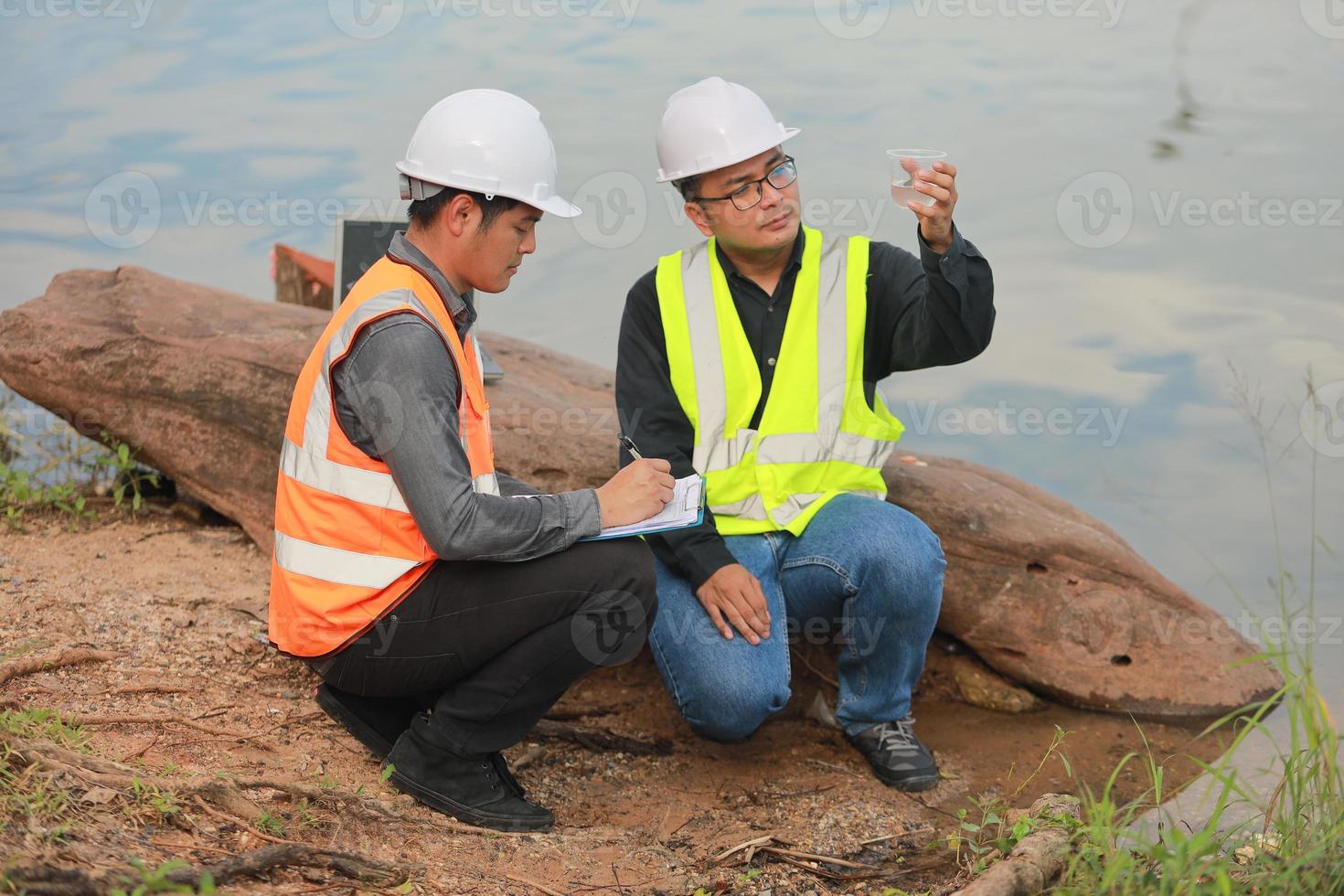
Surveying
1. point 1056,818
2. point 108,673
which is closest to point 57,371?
point 108,673

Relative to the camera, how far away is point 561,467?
14.4 ft

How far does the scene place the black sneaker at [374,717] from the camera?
3299 mm

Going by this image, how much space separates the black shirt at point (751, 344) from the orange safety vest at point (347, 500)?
0.74 meters

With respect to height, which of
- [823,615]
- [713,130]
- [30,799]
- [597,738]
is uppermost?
[713,130]

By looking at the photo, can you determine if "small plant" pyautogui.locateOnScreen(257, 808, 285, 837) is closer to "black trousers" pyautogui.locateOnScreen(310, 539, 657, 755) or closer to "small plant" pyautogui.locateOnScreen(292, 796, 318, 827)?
"small plant" pyautogui.locateOnScreen(292, 796, 318, 827)

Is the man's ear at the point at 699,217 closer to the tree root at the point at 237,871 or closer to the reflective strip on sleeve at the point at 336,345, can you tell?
the reflective strip on sleeve at the point at 336,345

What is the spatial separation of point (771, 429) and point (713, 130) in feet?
2.82

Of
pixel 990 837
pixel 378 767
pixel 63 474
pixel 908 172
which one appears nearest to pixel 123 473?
pixel 63 474

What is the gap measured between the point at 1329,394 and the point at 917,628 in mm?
1505

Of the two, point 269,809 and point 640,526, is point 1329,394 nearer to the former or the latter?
point 640,526

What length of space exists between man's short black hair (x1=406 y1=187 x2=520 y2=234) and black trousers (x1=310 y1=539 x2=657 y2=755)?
81cm

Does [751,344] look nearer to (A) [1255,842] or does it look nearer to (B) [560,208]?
(B) [560,208]

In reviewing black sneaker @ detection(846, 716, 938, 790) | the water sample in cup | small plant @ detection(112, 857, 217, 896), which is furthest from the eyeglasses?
small plant @ detection(112, 857, 217, 896)

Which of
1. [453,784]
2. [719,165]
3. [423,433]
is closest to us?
[423,433]
